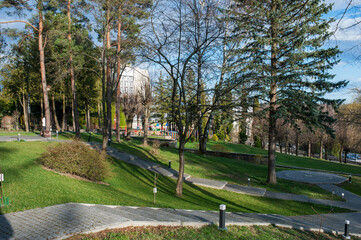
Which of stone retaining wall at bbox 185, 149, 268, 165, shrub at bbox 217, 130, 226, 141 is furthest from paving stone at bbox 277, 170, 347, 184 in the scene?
shrub at bbox 217, 130, 226, 141

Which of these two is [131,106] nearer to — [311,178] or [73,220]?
[311,178]

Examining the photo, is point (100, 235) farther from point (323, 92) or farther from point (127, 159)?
point (323, 92)

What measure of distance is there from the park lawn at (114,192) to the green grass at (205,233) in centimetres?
257

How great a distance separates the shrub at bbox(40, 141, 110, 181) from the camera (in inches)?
418

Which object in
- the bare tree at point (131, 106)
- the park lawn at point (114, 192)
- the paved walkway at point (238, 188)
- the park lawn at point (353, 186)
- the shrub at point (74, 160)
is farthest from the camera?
the bare tree at point (131, 106)

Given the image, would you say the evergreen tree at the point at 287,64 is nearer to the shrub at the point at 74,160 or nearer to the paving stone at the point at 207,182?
the paving stone at the point at 207,182

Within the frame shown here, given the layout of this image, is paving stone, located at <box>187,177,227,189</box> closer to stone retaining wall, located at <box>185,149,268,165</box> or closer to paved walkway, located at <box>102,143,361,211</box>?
paved walkway, located at <box>102,143,361,211</box>

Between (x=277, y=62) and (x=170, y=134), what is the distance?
30.0 meters

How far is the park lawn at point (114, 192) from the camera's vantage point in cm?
764

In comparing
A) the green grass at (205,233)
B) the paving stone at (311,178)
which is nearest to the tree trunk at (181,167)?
the green grass at (205,233)

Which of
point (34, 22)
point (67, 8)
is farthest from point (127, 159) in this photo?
point (34, 22)

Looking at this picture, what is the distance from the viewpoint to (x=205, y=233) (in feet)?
19.5

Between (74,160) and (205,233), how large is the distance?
6.94 metres

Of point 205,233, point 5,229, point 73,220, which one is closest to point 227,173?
point 205,233
